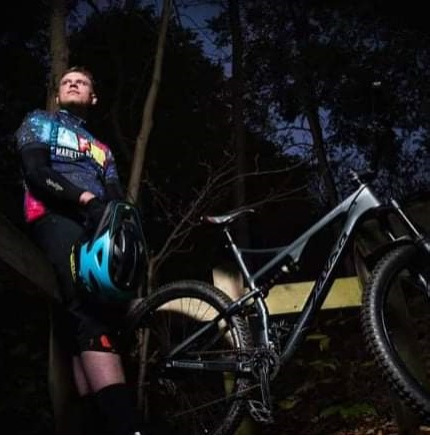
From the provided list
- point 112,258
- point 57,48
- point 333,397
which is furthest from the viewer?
point 333,397

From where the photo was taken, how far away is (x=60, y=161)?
2777 mm

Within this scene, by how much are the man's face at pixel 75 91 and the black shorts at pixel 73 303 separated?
2.43ft

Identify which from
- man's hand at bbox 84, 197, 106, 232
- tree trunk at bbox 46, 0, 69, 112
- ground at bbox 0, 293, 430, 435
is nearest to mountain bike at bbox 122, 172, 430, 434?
ground at bbox 0, 293, 430, 435

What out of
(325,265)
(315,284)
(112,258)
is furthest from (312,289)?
(112,258)

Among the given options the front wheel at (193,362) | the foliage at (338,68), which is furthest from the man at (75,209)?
the foliage at (338,68)

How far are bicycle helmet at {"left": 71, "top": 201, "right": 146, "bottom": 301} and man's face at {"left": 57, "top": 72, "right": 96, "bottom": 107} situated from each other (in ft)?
2.93

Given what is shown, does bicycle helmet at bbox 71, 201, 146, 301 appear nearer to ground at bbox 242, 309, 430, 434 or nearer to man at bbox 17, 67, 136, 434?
man at bbox 17, 67, 136, 434

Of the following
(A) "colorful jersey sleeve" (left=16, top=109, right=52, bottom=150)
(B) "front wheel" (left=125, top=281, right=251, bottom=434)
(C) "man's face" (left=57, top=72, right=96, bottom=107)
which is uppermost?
(C) "man's face" (left=57, top=72, right=96, bottom=107)

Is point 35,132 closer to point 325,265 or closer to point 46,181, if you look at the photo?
point 46,181

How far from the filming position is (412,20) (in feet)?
31.4

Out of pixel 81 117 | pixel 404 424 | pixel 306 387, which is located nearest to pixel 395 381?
pixel 404 424

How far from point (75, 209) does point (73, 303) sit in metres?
0.46

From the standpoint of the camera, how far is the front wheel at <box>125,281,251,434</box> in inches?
112

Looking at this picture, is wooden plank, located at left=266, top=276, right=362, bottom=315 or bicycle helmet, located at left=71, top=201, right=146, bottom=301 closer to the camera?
bicycle helmet, located at left=71, top=201, right=146, bottom=301
